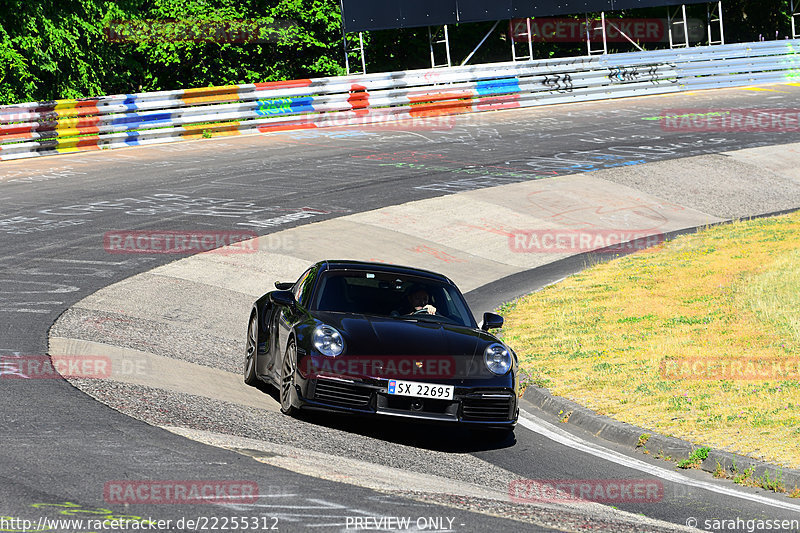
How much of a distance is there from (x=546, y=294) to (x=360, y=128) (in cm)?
1557

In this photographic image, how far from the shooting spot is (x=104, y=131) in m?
27.0

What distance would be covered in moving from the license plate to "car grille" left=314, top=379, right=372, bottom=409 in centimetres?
20

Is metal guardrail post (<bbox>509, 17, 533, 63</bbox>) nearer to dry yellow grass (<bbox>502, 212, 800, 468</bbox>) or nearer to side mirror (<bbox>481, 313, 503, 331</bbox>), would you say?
dry yellow grass (<bbox>502, 212, 800, 468</bbox>)

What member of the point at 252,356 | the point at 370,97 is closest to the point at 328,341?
the point at 252,356

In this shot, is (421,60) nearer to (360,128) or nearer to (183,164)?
(360,128)

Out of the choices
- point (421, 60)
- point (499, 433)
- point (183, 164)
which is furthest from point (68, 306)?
point (421, 60)

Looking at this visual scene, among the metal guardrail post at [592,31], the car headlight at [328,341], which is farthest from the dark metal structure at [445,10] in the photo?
the car headlight at [328,341]

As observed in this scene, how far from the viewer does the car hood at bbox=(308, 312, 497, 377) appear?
8.52 m

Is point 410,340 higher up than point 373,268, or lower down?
lower down

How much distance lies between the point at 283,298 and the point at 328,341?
1215 mm

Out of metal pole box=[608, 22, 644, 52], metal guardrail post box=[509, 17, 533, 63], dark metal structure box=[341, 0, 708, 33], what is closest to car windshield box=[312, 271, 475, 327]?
dark metal structure box=[341, 0, 708, 33]

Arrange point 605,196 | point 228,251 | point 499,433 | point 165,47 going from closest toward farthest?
point 499,433
point 228,251
point 605,196
point 165,47

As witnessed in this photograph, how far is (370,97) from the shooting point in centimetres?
3095

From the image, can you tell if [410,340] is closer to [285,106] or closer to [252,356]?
[252,356]
